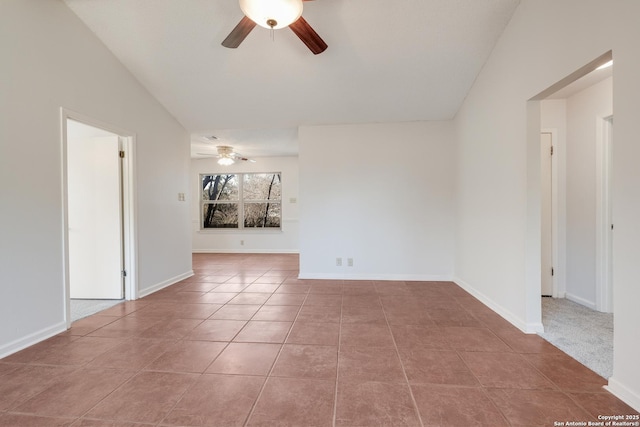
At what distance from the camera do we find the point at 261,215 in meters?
7.50

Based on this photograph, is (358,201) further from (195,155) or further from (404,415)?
(195,155)

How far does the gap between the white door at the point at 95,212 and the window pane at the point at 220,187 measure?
164 inches

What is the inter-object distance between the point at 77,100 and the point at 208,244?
17.3 feet

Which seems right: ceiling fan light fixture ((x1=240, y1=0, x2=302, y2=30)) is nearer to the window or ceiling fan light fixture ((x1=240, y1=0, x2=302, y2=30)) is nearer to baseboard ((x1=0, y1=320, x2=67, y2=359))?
baseboard ((x1=0, y1=320, x2=67, y2=359))

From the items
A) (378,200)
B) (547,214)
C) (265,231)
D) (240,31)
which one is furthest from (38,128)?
(547,214)

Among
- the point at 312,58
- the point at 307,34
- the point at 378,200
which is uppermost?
the point at 312,58

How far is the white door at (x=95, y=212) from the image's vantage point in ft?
11.0

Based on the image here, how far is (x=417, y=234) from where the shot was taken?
166 inches

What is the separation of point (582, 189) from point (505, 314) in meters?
1.80

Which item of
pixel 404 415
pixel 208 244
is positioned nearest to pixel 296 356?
pixel 404 415

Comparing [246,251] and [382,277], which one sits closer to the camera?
[382,277]

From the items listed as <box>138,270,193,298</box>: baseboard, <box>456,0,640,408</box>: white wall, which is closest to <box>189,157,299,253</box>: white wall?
<box>138,270,193,298</box>: baseboard

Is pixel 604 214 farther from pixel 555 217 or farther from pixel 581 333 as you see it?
pixel 581 333

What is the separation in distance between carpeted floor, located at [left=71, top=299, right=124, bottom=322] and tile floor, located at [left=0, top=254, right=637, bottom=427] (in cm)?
21
